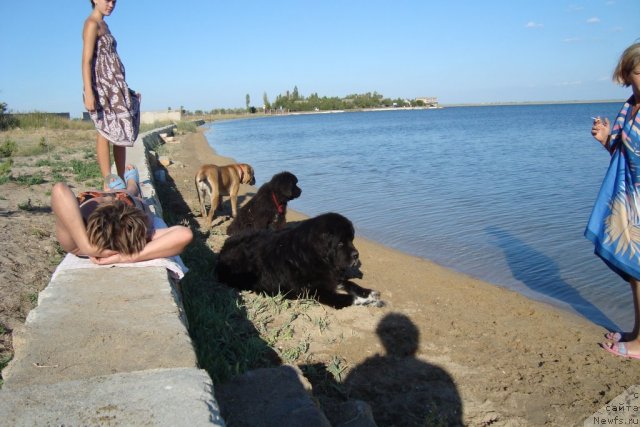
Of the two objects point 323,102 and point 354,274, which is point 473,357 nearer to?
point 354,274

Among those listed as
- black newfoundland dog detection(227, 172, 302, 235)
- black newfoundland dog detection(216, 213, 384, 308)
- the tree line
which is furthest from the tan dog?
the tree line

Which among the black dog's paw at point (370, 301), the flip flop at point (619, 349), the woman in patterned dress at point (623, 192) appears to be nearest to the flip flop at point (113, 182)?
the black dog's paw at point (370, 301)

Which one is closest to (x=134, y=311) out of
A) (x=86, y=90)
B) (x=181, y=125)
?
(x=86, y=90)

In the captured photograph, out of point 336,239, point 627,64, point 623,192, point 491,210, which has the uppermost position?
point 627,64

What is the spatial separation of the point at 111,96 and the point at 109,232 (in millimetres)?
2774

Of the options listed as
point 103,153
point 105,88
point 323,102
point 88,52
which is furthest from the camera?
point 323,102

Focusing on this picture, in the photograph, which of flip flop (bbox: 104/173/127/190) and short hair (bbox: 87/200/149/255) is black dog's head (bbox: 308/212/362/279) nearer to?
short hair (bbox: 87/200/149/255)

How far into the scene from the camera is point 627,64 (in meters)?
3.44

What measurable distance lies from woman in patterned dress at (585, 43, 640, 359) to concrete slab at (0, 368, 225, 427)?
3366mm

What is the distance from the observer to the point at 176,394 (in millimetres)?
1770

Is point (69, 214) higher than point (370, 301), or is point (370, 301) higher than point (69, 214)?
point (69, 214)

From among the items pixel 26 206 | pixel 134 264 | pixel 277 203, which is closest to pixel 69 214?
pixel 134 264

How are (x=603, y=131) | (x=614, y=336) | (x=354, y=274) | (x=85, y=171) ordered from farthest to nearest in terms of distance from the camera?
(x=85, y=171) → (x=354, y=274) → (x=614, y=336) → (x=603, y=131)

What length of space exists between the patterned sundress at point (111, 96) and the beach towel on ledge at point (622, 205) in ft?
15.9
